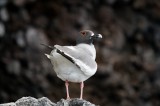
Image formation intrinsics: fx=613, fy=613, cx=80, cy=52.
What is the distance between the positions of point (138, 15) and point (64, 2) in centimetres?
216

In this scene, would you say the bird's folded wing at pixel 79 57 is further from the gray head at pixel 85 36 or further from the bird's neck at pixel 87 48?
the gray head at pixel 85 36

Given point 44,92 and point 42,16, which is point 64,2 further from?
point 44,92

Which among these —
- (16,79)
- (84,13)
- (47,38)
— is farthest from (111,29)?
(16,79)

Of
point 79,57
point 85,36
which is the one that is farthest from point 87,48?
point 79,57

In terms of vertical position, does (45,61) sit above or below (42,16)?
below

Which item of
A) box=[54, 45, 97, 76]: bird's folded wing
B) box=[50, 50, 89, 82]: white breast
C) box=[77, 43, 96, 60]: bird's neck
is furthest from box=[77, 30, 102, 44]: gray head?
box=[50, 50, 89, 82]: white breast

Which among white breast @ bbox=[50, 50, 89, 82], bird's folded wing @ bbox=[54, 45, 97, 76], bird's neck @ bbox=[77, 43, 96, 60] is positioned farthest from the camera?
bird's neck @ bbox=[77, 43, 96, 60]

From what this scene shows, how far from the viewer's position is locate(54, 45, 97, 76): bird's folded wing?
5891mm

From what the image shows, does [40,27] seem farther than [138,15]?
No

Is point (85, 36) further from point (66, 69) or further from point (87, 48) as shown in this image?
point (66, 69)

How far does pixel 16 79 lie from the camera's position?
50.4ft

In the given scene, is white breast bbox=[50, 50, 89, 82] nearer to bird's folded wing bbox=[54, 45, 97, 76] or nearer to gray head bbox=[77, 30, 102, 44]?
bird's folded wing bbox=[54, 45, 97, 76]

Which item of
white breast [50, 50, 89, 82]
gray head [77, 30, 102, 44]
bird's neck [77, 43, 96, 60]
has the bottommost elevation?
white breast [50, 50, 89, 82]

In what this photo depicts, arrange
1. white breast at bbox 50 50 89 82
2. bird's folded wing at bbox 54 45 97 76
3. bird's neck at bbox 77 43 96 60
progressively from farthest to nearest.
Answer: bird's neck at bbox 77 43 96 60, white breast at bbox 50 50 89 82, bird's folded wing at bbox 54 45 97 76
